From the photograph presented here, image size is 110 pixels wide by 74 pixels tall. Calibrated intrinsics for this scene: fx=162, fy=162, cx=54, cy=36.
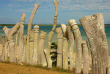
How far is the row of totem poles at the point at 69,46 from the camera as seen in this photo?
5.20 m

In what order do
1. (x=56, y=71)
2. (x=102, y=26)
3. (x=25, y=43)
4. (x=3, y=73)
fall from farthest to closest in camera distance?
(x=25, y=43) < (x=56, y=71) < (x=3, y=73) < (x=102, y=26)

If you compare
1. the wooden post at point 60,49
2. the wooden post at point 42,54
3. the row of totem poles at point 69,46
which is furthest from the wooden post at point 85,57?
the wooden post at point 42,54

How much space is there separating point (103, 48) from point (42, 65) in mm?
3298

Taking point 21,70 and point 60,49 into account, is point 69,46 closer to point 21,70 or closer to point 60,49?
point 60,49

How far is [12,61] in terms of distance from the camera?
8.27 metres

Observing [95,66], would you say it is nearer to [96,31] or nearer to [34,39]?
[96,31]

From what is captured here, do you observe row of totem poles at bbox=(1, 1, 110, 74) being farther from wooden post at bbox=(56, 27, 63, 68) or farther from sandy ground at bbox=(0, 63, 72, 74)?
sandy ground at bbox=(0, 63, 72, 74)

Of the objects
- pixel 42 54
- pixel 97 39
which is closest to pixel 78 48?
pixel 97 39

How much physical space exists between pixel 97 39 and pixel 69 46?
2018mm

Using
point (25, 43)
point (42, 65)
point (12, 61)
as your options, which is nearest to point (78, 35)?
point (42, 65)

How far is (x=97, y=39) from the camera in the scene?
17.0 feet

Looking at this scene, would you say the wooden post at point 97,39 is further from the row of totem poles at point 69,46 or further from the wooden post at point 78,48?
the wooden post at point 78,48

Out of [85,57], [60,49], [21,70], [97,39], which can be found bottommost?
[21,70]

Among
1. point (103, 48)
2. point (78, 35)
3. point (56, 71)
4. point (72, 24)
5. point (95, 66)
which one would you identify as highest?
point (72, 24)
